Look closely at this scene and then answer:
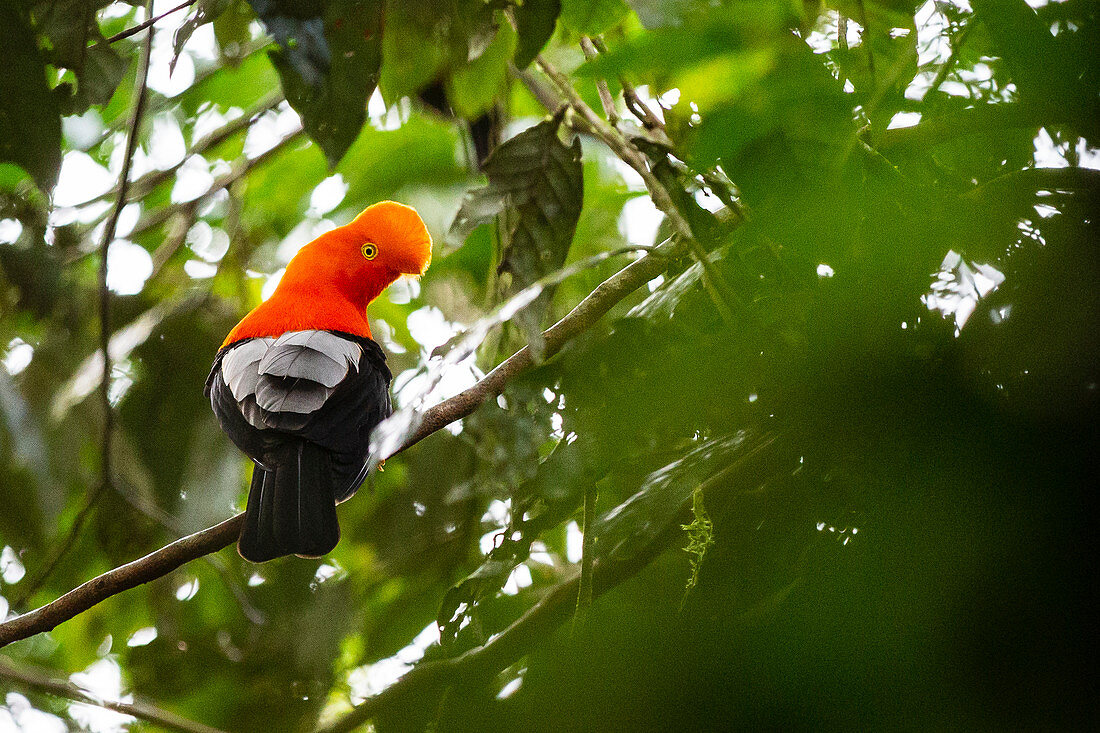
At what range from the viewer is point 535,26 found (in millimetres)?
1336

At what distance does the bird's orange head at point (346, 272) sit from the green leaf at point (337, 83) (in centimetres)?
126

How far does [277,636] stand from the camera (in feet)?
9.43

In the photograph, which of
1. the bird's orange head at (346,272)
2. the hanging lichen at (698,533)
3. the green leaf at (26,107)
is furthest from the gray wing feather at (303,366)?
the hanging lichen at (698,533)

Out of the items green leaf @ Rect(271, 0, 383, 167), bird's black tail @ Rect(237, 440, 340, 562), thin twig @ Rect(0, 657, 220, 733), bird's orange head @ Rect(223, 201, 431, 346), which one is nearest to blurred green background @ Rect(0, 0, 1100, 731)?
green leaf @ Rect(271, 0, 383, 167)

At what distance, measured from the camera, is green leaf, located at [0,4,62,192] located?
1611 mm

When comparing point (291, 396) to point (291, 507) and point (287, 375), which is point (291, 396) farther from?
point (291, 507)

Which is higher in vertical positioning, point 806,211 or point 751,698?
point 806,211

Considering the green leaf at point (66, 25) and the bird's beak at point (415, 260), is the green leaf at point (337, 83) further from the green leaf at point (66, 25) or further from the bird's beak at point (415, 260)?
the bird's beak at point (415, 260)

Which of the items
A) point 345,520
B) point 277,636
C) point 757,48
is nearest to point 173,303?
point 345,520

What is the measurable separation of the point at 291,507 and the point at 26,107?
3.20 ft

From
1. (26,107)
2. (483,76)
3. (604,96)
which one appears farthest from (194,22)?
(604,96)

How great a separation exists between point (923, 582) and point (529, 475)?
0.84m

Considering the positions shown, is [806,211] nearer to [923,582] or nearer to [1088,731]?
[923,582]

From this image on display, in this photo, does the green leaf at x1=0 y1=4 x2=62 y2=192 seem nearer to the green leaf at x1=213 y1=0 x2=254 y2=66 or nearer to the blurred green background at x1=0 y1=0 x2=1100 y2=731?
the blurred green background at x1=0 y1=0 x2=1100 y2=731
